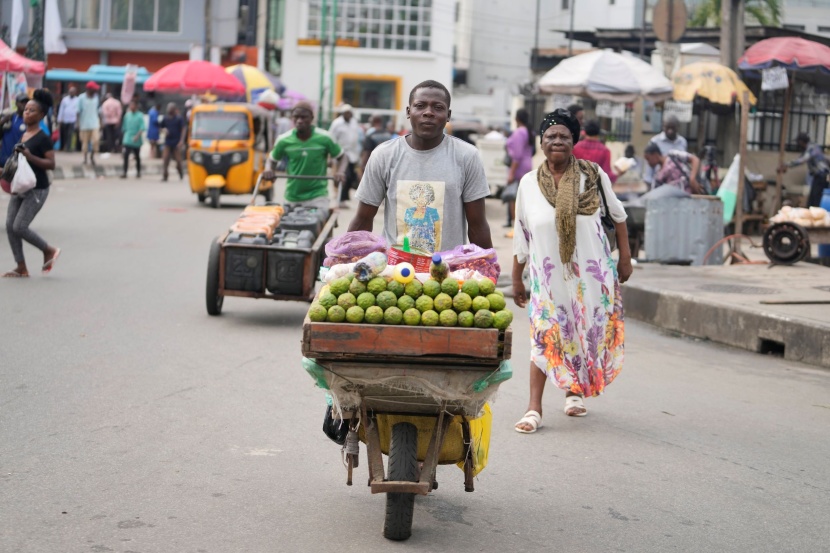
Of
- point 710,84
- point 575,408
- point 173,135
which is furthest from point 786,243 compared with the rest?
point 173,135

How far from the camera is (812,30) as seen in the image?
41.3 meters

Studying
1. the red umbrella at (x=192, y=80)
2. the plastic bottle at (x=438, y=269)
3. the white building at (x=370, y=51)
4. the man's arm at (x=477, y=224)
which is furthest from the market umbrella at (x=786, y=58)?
the white building at (x=370, y=51)

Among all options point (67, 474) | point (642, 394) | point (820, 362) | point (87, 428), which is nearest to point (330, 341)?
point (67, 474)

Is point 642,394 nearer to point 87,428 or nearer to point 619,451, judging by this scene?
point 619,451

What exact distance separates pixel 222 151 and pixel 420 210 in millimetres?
17994

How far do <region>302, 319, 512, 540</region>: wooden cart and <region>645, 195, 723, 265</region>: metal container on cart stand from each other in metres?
9.83

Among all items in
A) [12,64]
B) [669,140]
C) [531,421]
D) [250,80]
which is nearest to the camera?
[531,421]

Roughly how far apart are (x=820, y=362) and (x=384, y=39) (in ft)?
190

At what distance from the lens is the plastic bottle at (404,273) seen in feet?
15.2

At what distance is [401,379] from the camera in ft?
14.9

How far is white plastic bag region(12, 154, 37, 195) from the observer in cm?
1163

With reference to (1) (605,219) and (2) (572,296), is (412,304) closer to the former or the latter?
(2) (572,296)

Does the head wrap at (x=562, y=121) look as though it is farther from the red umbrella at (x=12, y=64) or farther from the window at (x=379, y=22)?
the window at (x=379, y=22)

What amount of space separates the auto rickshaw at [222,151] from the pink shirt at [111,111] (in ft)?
37.6
